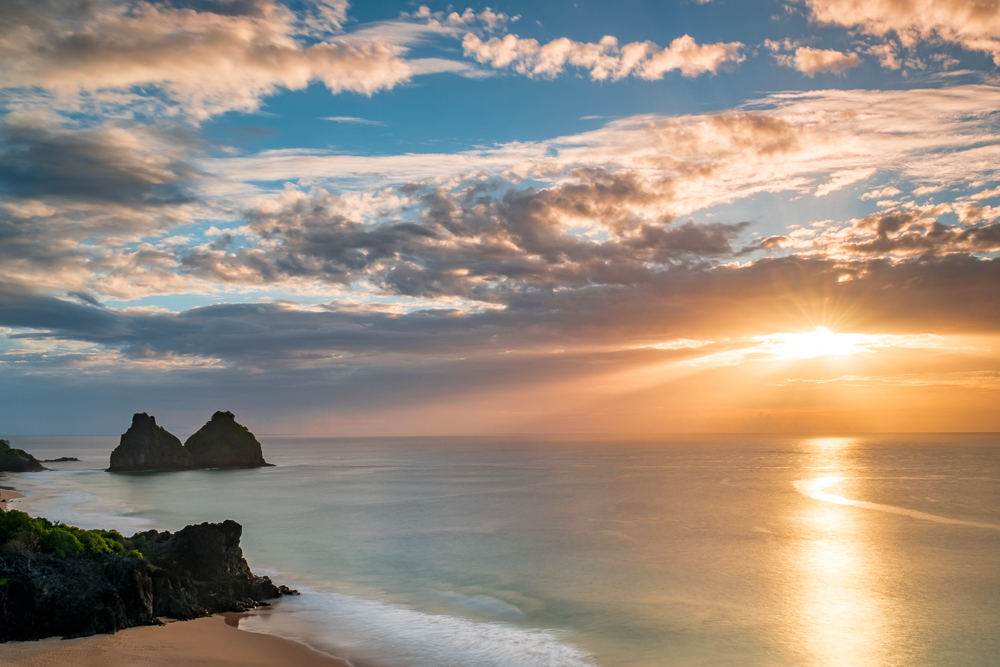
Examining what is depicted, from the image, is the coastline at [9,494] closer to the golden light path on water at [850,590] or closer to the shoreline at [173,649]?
the shoreline at [173,649]

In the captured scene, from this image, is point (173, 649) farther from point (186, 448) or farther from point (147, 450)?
point (186, 448)

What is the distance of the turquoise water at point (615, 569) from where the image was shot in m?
24.6

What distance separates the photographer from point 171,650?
2009cm

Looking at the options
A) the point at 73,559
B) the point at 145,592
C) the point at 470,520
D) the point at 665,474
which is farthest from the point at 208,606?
the point at 665,474

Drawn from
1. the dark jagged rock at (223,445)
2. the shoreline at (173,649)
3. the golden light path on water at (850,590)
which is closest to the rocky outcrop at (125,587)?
the shoreline at (173,649)

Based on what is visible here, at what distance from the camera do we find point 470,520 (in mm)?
60000

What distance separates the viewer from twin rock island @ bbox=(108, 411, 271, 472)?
409 feet

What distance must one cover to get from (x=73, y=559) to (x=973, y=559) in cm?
5208

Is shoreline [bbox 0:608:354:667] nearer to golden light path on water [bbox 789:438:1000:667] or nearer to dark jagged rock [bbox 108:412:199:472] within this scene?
golden light path on water [bbox 789:438:1000:667]

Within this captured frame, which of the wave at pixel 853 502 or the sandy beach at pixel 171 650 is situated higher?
Answer: the sandy beach at pixel 171 650

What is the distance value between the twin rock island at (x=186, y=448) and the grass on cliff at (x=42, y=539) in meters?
112

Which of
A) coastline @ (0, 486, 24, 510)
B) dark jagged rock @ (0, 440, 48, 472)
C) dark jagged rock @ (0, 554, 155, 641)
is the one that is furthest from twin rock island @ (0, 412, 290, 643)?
dark jagged rock @ (0, 440, 48, 472)

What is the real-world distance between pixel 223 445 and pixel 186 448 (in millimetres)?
7271

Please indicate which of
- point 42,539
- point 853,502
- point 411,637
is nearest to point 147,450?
point 42,539
